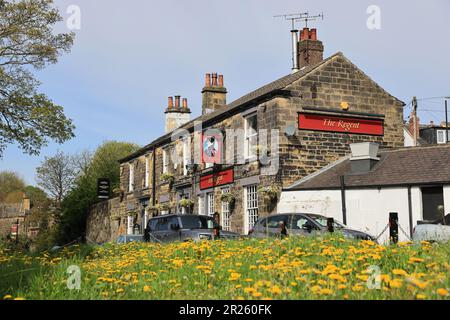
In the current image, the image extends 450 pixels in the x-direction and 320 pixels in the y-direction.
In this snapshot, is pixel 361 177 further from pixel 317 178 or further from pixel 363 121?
pixel 363 121

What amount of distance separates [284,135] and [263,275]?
16312mm

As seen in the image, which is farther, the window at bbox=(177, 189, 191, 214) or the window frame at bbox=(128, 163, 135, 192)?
the window frame at bbox=(128, 163, 135, 192)

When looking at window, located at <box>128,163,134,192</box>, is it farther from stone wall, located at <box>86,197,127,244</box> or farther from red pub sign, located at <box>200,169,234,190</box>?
red pub sign, located at <box>200,169,234,190</box>

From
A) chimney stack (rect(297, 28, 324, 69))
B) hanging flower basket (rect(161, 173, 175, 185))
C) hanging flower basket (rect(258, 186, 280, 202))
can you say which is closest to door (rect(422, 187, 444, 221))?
hanging flower basket (rect(258, 186, 280, 202))

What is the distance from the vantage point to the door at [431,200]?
1920 cm

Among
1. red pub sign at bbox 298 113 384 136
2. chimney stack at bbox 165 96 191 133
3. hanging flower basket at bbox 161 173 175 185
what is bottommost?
hanging flower basket at bbox 161 173 175 185

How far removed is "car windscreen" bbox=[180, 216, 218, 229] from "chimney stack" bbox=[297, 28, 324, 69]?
12328 millimetres

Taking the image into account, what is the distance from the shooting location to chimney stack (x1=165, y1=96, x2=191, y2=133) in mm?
39875

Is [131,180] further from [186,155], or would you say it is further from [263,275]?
[263,275]

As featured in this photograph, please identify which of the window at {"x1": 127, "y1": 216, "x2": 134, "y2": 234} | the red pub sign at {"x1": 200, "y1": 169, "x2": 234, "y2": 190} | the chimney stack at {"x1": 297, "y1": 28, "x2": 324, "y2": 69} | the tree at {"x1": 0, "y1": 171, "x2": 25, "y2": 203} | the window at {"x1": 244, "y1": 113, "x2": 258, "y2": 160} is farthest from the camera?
the tree at {"x1": 0, "y1": 171, "x2": 25, "y2": 203}

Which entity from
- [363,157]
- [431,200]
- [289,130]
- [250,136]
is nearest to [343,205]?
[363,157]

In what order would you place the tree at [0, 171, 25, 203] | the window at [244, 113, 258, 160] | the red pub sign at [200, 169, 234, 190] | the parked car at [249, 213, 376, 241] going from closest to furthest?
the parked car at [249, 213, 376, 241] < the window at [244, 113, 258, 160] < the red pub sign at [200, 169, 234, 190] < the tree at [0, 171, 25, 203]

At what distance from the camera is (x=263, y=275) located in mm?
7082
